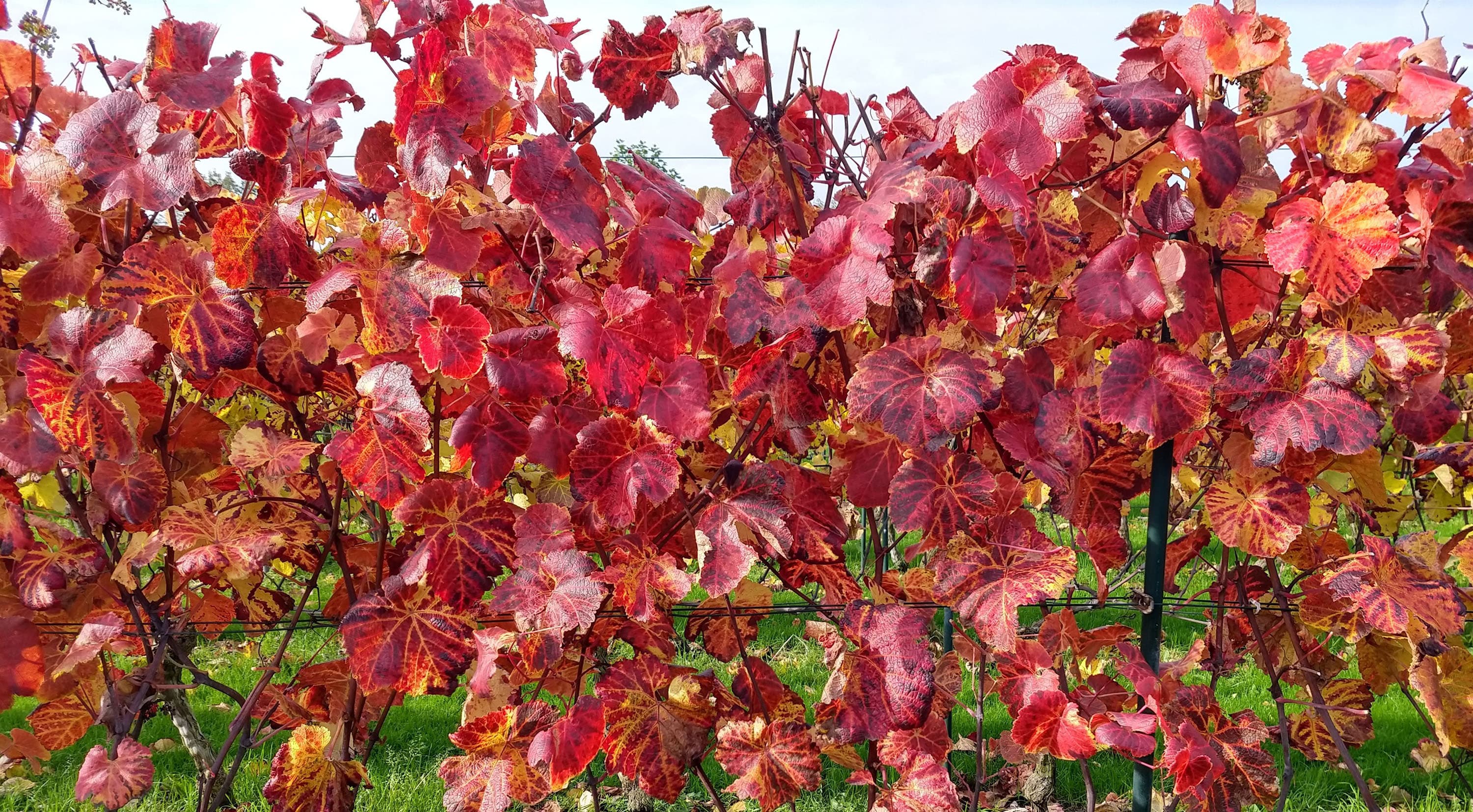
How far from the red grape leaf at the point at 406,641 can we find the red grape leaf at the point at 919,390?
658 mm

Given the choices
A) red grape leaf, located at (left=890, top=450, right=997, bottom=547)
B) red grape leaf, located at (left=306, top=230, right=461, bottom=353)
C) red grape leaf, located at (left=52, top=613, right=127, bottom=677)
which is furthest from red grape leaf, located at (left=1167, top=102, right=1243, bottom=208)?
red grape leaf, located at (left=52, top=613, right=127, bottom=677)

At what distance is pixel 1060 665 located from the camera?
5.03 feet

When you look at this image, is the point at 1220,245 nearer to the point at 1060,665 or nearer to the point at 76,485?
the point at 1060,665

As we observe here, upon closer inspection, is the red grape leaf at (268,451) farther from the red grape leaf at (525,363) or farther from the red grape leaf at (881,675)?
the red grape leaf at (881,675)

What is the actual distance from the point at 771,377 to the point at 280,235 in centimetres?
69

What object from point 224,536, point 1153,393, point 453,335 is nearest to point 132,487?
point 224,536

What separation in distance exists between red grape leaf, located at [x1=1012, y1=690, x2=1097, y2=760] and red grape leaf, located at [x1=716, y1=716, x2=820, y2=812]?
1.00 feet

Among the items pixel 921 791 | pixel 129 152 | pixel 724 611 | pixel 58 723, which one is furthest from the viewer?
pixel 58 723

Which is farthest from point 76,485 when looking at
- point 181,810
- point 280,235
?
point 280,235

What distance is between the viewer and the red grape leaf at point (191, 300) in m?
1.26

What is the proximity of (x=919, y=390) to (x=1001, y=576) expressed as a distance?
29 centimetres

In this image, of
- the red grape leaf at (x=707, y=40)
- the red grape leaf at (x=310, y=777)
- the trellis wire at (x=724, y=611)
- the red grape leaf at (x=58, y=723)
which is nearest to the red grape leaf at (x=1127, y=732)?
the trellis wire at (x=724, y=611)

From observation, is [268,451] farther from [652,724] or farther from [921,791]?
[921,791]

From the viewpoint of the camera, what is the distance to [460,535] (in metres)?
1.35
